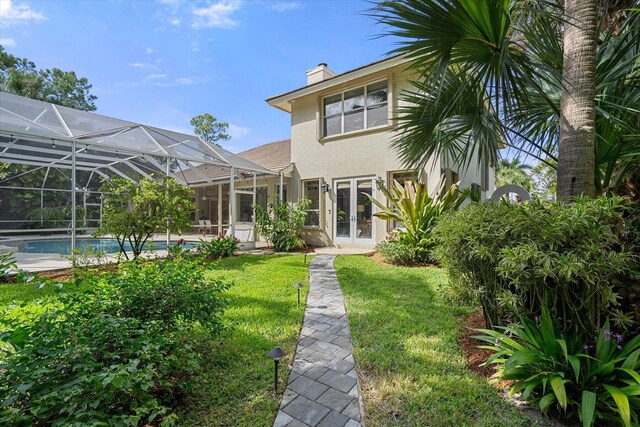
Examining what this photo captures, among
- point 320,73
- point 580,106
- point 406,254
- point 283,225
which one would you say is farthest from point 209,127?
point 580,106

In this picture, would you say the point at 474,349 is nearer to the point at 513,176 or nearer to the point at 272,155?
the point at 272,155

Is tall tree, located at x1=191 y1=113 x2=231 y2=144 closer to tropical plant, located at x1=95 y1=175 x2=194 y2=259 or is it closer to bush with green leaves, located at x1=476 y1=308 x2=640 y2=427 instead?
tropical plant, located at x1=95 y1=175 x2=194 y2=259

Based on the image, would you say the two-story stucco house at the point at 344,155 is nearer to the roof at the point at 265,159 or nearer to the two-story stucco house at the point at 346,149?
the two-story stucco house at the point at 346,149

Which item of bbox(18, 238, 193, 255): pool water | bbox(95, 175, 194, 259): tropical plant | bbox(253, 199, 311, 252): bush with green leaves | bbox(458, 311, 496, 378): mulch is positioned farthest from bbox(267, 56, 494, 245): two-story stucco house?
bbox(458, 311, 496, 378): mulch

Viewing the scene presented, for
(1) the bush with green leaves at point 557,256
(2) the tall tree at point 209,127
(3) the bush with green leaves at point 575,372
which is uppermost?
(2) the tall tree at point 209,127

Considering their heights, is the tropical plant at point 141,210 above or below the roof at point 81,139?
below

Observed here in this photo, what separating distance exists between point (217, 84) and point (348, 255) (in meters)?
18.3

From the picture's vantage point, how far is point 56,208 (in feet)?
55.2

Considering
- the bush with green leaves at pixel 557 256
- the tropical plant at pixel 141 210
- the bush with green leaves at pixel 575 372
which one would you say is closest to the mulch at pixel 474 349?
the bush with green leaves at pixel 575 372

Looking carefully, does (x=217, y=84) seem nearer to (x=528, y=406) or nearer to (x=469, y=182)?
(x=469, y=182)

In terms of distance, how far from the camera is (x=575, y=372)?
2320 millimetres

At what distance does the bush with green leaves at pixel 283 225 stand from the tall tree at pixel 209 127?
2385cm

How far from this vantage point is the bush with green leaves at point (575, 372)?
7.24 feet

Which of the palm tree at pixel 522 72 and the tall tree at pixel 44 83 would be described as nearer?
the palm tree at pixel 522 72
